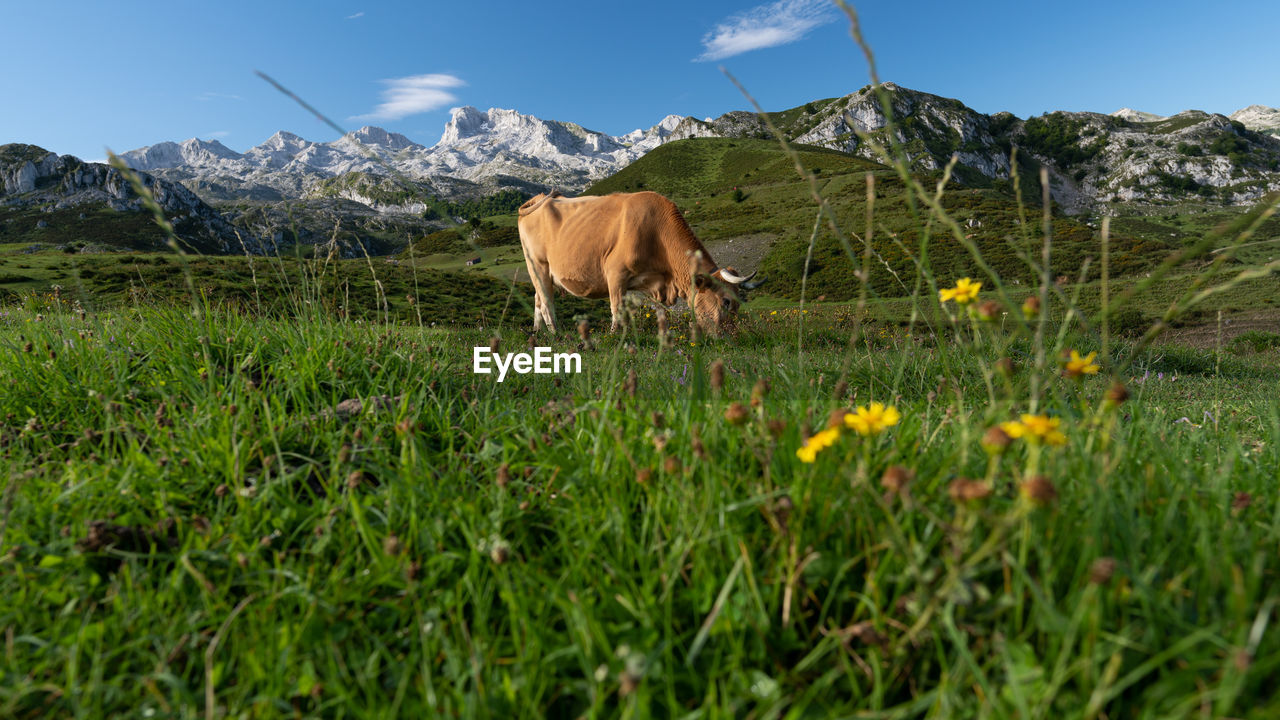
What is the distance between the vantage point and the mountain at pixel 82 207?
4766 inches

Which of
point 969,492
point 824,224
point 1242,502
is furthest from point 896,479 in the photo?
point 824,224

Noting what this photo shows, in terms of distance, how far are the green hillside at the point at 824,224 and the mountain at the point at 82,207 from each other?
90474 millimetres

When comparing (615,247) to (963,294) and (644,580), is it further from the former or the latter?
(644,580)

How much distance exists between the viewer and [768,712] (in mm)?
1579

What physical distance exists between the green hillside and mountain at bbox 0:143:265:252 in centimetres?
9047

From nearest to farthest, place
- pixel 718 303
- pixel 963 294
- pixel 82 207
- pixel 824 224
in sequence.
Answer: pixel 963 294 < pixel 718 303 < pixel 824 224 < pixel 82 207

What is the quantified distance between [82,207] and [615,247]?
19188 cm

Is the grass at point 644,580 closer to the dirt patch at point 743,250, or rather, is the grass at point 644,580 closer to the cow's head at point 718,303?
the cow's head at point 718,303

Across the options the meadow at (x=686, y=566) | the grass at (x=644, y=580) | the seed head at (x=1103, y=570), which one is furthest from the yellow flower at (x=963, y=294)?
the seed head at (x=1103, y=570)

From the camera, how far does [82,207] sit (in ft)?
476

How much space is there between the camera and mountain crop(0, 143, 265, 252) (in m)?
121

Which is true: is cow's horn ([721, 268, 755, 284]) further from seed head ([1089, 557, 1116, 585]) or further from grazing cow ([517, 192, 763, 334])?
seed head ([1089, 557, 1116, 585])

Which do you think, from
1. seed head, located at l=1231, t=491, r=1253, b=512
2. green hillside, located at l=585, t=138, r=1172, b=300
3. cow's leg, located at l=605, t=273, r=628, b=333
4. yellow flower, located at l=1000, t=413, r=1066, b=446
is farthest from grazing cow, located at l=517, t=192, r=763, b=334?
yellow flower, located at l=1000, t=413, r=1066, b=446

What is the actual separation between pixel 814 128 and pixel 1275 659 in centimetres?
22049
